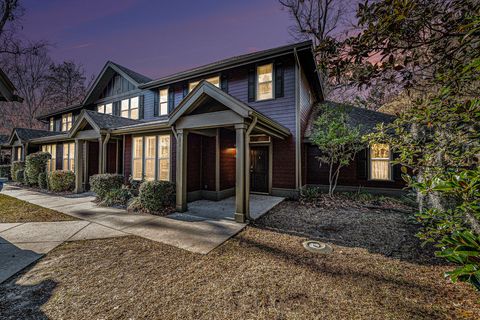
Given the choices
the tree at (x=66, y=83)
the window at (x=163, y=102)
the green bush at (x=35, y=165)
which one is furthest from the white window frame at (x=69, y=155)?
the tree at (x=66, y=83)

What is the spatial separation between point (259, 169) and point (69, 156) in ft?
36.5

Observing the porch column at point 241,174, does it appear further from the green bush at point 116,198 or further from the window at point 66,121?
the window at point 66,121

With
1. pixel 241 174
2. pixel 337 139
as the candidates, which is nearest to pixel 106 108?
pixel 241 174

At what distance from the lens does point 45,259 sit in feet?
10.8

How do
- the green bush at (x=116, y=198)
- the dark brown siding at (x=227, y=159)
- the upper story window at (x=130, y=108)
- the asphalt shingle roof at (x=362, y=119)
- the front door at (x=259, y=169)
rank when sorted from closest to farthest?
the green bush at (x=116, y=198) → the dark brown siding at (x=227, y=159) → the front door at (x=259, y=169) → the asphalt shingle roof at (x=362, y=119) → the upper story window at (x=130, y=108)

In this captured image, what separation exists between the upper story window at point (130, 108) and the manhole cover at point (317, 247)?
1273 cm

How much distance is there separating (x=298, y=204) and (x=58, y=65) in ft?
96.7

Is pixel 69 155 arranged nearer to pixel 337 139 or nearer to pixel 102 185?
pixel 102 185

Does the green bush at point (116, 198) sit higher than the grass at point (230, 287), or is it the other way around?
the green bush at point (116, 198)

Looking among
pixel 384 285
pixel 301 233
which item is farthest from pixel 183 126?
pixel 384 285

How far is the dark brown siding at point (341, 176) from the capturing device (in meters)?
8.60

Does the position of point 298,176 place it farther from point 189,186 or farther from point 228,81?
point 228,81

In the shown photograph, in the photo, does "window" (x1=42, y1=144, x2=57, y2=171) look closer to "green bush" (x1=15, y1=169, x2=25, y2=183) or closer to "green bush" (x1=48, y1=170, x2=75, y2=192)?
"green bush" (x1=15, y1=169, x2=25, y2=183)

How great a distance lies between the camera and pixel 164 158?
8.07 meters
